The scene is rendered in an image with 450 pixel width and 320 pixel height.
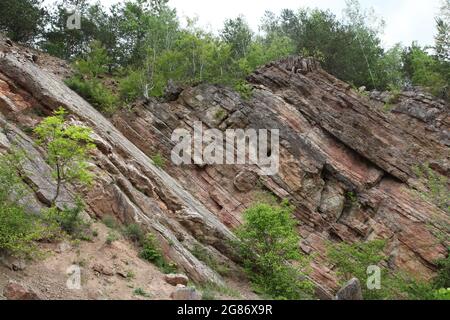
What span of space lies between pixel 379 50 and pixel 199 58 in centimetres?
1793

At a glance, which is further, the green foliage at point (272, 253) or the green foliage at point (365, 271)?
the green foliage at point (365, 271)

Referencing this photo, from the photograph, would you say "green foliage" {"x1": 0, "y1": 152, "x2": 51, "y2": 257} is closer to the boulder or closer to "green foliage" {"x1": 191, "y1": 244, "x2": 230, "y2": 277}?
"green foliage" {"x1": 191, "y1": 244, "x2": 230, "y2": 277}

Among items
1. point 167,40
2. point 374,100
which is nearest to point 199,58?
point 167,40

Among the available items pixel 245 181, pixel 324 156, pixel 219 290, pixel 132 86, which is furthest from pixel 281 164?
pixel 132 86

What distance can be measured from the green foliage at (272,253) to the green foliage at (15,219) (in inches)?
291

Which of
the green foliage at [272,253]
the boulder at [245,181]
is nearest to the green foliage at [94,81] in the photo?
the boulder at [245,181]

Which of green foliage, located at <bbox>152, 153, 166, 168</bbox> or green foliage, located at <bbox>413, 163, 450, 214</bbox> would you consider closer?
green foliage, located at <bbox>152, 153, 166, 168</bbox>

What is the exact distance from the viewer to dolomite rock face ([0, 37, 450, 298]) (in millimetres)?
16625

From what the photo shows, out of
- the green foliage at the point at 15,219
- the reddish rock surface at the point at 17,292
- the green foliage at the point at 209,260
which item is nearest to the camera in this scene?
the reddish rock surface at the point at 17,292

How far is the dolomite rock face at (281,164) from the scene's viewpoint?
1662 cm

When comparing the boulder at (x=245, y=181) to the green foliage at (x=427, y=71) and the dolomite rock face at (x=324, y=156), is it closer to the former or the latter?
the dolomite rock face at (x=324, y=156)

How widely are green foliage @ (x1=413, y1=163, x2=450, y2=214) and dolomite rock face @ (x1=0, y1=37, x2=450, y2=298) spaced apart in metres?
0.38

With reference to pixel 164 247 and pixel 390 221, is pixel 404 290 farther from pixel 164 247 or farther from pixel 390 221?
pixel 164 247

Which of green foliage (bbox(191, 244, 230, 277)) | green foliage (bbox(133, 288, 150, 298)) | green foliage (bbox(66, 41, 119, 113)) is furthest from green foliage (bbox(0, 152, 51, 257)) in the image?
green foliage (bbox(66, 41, 119, 113))
